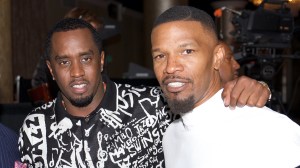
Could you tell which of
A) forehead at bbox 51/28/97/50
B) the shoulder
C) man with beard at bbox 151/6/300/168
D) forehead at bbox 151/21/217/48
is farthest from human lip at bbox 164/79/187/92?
the shoulder

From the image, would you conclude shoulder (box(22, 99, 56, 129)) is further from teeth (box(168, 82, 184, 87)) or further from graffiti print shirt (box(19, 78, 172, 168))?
teeth (box(168, 82, 184, 87))

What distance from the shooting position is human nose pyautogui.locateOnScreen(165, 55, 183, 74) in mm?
1742

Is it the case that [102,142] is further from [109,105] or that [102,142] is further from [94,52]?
[94,52]

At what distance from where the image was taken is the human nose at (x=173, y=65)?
68.6 inches

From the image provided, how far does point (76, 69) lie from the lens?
2.30 metres

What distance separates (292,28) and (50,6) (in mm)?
5089

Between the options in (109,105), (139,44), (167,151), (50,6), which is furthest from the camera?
(139,44)

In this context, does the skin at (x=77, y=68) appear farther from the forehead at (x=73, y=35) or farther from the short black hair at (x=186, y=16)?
the short black hair at (x=186, y=16)

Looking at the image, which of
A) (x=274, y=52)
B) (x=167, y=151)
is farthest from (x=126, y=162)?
(x=274, y=52)

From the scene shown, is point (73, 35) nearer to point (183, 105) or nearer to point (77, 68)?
point (77, 68)

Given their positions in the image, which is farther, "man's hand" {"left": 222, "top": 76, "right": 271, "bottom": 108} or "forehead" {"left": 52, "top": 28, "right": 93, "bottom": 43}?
"forehead" {"left": 52, "top": 28, "right": 93, "bottom": 43}

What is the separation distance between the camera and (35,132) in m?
2.38

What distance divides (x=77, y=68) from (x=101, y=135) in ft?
1.14

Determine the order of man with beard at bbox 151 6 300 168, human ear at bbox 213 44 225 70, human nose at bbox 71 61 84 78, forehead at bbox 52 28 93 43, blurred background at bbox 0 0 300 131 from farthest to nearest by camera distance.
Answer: blurred background at bbox 0 0 300 131
forehead at bbox 52 28 93 43
human nose at bbox 71 61 84 78
human ear at bbox 213 44 225 70
man with beard at bbox 151 6 300 168
